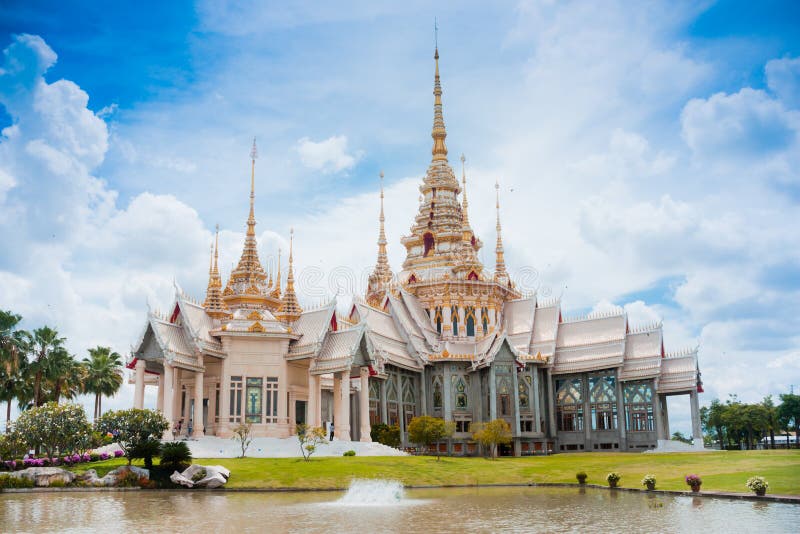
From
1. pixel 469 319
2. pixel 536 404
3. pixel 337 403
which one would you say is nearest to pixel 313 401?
pixel 337 403

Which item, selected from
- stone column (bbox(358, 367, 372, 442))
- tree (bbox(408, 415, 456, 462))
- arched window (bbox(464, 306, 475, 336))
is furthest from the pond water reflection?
arched window (bbox(464, 306, 475, 336))

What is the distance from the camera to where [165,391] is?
3900 centimetres

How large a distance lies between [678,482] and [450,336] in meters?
30.1

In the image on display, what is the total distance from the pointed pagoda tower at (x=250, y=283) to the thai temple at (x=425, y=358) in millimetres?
82

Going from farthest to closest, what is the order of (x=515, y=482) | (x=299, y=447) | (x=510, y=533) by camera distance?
1. (x=299, y=447)
2. (x=515, y=482)
3. (x=510, y=533)

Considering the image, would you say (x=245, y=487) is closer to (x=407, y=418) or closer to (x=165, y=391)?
(x=165, y=391)

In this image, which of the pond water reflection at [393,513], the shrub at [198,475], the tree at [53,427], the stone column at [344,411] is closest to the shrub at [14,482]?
the pond water reflection at [393,513]

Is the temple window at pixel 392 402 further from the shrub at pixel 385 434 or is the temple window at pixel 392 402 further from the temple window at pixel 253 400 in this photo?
the temple window at pixel 253 400

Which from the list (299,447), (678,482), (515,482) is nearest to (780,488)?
(678,482)

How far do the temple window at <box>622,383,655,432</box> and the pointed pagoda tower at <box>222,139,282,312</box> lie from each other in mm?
24473

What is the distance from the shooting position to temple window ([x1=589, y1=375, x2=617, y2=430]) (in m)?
53.6

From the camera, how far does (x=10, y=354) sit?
39.8m

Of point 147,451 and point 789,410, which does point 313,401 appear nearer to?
point 147,451

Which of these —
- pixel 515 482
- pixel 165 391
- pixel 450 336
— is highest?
pixel 450 336
